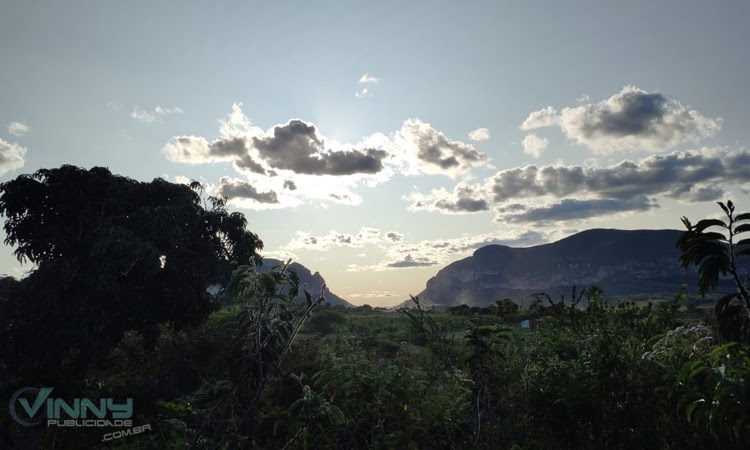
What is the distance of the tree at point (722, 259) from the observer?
370 cm

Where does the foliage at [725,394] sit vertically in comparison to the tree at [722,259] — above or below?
below

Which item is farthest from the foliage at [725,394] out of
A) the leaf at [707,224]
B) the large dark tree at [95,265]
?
the large dark tree at [95,265]

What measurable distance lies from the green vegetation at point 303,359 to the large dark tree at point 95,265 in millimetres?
67

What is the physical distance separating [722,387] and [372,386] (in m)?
3.59

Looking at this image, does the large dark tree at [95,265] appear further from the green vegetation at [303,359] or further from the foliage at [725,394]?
the foliage at [725,394]

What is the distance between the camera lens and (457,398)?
221 inches

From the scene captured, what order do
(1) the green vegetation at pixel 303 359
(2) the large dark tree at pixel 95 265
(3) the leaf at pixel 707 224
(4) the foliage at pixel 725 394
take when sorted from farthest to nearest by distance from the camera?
(2) the large dark tree at pixel 95 265 < (1) the green vegetation at pixel 303 359 < (3) the leaf at pixel 707 224 < (4) the foliage at pixel 725 394

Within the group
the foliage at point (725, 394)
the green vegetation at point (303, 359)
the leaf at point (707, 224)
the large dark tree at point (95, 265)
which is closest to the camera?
the foliage at point (725, 394)

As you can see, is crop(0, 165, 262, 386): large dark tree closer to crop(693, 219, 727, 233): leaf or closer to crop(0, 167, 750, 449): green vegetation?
crop(0, 167, 750, 449): green vegetation

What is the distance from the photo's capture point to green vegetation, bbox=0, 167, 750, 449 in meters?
4.38

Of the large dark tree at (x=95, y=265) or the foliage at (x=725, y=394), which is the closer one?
the foliage at (x=725, y=394)

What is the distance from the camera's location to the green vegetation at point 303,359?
4375mm

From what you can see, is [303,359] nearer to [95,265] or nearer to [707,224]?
[707,224]

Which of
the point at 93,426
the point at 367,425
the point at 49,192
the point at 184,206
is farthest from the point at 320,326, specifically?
the point at 367,425
